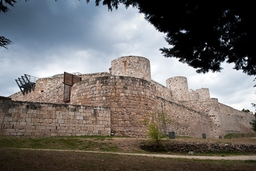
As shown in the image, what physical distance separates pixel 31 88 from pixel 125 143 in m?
24.1

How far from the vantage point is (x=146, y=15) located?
5.35 meters

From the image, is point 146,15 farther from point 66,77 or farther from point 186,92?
point 186,92

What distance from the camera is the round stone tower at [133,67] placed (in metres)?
19.5

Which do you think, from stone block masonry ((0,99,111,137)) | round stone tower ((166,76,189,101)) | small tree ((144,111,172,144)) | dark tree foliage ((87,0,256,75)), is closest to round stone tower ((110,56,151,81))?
small tree ((144,111,172,144))

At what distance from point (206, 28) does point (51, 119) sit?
9.83 meters

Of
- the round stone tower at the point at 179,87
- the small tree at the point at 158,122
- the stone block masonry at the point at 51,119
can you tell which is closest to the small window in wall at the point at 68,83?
the stone block masonry at the point at 51,119

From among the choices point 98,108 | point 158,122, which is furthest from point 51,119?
point 158,122

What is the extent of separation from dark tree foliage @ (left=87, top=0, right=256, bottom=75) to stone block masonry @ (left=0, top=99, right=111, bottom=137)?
829cm

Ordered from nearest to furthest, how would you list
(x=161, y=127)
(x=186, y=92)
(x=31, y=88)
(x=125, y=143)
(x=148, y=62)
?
1. (x=125, y=143)
2. (x=161, y=127)
3. (x=148, y=62)
4. (x=31, y=88)
5. (x=186, y=92)

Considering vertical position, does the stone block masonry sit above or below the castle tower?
below

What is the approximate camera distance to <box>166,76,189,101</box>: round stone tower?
1276 inches

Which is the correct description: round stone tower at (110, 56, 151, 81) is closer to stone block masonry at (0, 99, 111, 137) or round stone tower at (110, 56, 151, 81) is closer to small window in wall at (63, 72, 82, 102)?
small window in wall at (63, 72, 82, 102)

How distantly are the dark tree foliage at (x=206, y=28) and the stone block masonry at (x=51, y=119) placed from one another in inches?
326

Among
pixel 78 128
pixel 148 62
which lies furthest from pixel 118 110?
pixel 148 62
